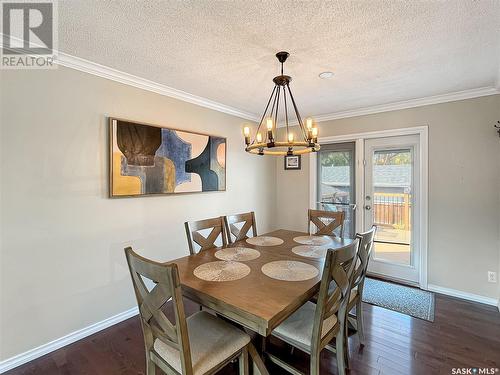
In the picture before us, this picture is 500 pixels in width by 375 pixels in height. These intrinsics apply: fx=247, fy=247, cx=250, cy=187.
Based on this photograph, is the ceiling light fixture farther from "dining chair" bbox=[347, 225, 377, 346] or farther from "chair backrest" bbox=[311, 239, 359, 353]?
"chair backrest" bbox=[311, 239, 359, 353]

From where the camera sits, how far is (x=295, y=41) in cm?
178

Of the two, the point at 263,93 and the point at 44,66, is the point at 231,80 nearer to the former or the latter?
the point at 263,93

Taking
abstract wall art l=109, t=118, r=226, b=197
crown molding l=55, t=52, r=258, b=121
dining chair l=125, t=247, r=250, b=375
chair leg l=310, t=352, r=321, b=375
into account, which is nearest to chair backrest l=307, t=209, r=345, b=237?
abstract wall art l=109, t=118, r=226, b=197

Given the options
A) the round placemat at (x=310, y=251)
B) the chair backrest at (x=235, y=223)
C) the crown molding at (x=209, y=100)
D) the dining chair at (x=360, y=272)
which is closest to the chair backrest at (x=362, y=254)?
the dining chair at (x=360, y=272)

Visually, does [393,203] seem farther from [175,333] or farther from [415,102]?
[175,333]

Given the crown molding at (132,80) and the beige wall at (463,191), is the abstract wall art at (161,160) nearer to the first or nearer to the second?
the crown molding at (132,80)

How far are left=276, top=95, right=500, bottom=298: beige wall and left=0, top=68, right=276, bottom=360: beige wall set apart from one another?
318 centimetres

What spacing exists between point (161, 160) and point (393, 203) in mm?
2996

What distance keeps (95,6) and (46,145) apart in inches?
44.3

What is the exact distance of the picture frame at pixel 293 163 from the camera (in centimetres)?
413

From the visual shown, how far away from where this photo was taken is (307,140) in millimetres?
1873

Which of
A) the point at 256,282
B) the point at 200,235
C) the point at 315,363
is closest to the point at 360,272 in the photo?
the point at 315,363

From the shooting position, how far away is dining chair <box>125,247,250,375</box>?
1.12 m

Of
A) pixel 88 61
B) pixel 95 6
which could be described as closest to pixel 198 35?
pixel 95 6
